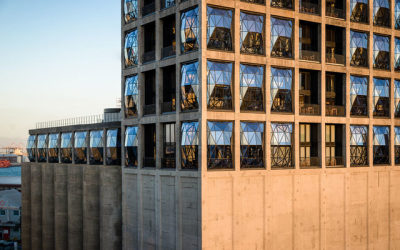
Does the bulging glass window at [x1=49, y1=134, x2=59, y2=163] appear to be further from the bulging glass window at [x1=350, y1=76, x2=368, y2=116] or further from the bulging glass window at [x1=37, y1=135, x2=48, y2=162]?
the bulging glass window at [x1=350, y1=76, x2=368, y2=116]

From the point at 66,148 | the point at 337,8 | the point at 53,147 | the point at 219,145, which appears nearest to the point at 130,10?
the point at 219,145

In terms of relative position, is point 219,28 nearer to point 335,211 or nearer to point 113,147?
point 113,147

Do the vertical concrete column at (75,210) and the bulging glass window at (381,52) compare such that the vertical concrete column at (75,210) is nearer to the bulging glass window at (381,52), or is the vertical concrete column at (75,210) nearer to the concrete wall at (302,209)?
the concrete wall at (302,209)

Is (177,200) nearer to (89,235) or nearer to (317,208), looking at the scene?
(317,208)

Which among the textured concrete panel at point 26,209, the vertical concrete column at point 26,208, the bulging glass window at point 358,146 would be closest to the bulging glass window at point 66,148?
the vertical concrete column at point 26,208

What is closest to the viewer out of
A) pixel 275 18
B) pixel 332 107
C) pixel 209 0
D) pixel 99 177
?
pixel 209 0

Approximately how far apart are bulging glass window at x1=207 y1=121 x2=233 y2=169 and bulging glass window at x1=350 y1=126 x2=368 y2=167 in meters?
13.7

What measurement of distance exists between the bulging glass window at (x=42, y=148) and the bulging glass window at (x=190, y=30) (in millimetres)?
33212

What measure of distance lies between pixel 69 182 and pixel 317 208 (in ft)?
97.3

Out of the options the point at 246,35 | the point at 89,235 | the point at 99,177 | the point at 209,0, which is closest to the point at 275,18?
the point at 246,35

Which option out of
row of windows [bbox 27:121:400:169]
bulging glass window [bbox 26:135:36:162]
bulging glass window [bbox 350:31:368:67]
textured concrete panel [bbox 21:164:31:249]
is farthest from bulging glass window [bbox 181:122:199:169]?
textured concrete panel [bbox 21:164:31:249]

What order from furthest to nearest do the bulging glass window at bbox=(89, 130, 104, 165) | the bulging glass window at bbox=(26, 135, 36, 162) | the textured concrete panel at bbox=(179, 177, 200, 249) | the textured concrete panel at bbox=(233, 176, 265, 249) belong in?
the bulging glass window at bbox=(26, 135, 36, 162), the bulging glass window at bbox=(89, 130, 104, 165), the textured concrete panel at bbox=(233, 176, 265, 249), the textured concrete panel at bbox=(179, 177, 200, 249)

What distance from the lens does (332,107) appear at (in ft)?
135

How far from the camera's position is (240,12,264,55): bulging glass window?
117 feet
